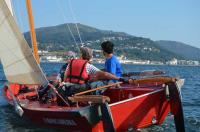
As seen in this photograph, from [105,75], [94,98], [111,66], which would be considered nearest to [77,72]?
[105,75]

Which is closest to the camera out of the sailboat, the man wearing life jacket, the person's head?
the sailboat

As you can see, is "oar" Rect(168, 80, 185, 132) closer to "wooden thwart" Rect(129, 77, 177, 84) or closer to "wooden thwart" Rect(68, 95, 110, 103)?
"wooden thwart" Rect(129, 77, 177, 84)

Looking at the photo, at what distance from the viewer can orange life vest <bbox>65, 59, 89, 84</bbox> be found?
11.3 m

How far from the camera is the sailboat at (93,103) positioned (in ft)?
33.5

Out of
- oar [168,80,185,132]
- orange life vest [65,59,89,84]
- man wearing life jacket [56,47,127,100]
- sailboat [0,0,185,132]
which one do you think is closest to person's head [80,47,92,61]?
man wearing life jacket [56,47,127,100]

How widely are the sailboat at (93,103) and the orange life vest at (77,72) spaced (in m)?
0.62

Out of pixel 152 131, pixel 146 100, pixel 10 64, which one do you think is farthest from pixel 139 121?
pixel 10 64

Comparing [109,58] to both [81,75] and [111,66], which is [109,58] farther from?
[81,75]

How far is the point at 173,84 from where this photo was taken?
11000mm

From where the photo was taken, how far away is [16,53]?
12508 millimetres

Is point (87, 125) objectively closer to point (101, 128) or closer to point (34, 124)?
point (101, 128)

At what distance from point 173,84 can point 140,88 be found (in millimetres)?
1653

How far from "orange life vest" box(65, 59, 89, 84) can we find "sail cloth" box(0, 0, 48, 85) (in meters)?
A: 1.05

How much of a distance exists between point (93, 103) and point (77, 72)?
4.83ft
